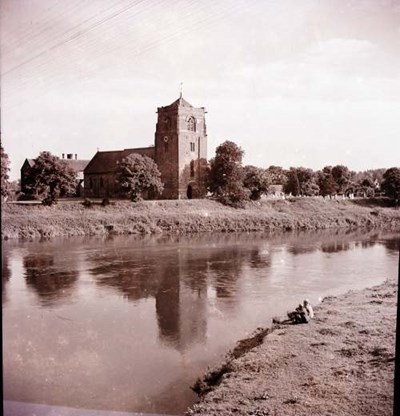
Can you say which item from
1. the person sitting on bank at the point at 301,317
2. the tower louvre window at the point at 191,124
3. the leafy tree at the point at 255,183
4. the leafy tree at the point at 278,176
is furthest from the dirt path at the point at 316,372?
the leafy tree at the point at 278,176

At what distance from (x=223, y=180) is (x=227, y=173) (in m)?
0.87

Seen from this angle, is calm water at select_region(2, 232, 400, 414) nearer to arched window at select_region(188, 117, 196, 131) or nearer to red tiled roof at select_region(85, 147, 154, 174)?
arched window at select_region(188, 117, 196, 131)

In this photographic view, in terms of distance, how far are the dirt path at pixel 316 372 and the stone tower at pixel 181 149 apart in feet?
125

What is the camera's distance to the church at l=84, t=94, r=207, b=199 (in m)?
49.5

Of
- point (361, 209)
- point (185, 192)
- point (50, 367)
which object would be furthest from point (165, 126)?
point (50, 367)

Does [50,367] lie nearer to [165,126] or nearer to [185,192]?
[185,192]

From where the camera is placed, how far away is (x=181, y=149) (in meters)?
50.3

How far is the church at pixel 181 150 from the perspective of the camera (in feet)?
162

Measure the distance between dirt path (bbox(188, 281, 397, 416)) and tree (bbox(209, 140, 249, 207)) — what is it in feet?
109

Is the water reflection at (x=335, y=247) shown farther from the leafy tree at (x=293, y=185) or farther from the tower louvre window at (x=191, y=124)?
the leafy tree at (x=293, y=185)

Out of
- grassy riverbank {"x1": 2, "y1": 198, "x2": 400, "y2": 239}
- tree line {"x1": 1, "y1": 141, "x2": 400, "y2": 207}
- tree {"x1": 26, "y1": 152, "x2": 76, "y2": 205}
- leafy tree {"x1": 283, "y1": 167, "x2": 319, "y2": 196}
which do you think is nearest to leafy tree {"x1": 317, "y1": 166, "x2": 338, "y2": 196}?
tree line {"x1": 1, "y1": 141, "x2": 400, "y2": 207}

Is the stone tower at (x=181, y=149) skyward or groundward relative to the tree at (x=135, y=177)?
skyward

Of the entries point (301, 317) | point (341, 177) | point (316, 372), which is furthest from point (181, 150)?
point (316, 372)

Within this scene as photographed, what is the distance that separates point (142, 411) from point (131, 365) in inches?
82.7
